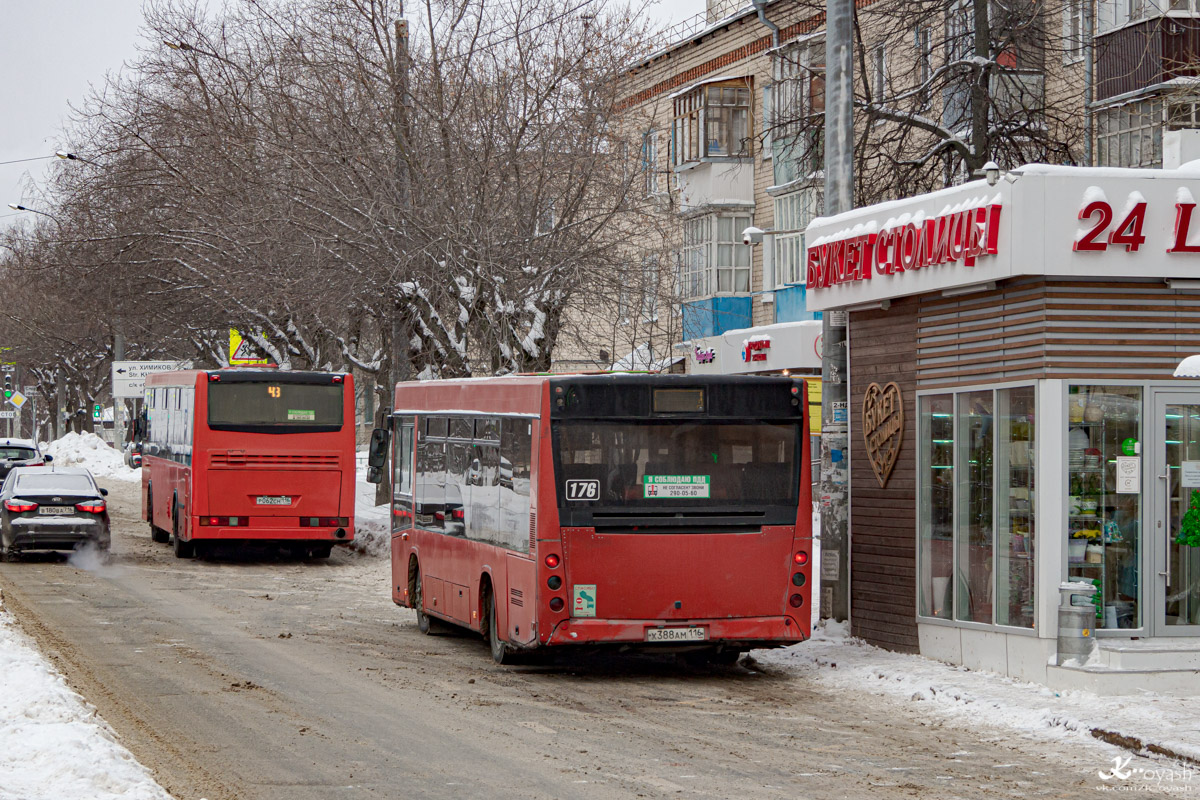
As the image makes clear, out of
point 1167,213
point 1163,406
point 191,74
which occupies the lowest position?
point 1163,406

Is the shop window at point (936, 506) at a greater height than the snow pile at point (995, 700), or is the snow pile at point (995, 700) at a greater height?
the shop window at point (936, 506)

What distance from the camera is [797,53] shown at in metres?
37.8

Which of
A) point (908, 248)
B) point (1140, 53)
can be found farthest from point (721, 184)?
point (908, 248)

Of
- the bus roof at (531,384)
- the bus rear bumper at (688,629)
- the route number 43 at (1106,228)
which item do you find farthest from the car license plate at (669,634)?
the route number 43 at (1106,228)

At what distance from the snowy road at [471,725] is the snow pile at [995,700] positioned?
0.33m

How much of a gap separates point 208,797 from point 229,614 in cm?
1105

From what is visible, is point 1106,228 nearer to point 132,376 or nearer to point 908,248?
point 908,248

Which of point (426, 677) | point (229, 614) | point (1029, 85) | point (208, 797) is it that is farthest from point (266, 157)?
point (208, 797)

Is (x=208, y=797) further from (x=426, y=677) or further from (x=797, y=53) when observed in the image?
(x=797, y=53)

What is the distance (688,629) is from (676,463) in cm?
143

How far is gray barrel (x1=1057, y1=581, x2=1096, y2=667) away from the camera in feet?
42.4

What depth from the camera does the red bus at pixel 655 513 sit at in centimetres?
1416

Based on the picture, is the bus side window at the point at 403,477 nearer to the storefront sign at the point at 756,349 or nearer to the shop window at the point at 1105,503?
the shop window at the point at 1105,503

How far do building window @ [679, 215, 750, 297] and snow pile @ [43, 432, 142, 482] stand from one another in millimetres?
28121
